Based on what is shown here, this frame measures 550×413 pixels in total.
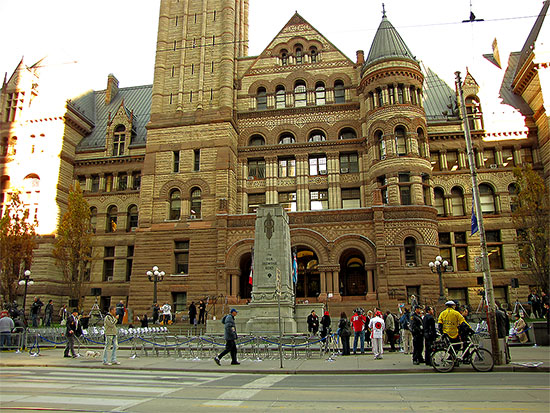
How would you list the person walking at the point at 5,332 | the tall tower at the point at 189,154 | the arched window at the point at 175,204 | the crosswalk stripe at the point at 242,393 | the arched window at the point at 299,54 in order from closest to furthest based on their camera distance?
the crosswalk stripe at the point at 242,393 < the person walking at the point at 5,332 < the tall tower at the point at 189,154 < the arched window at the point at 175,204 < the arched window at the point at 299,54

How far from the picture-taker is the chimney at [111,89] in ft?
171

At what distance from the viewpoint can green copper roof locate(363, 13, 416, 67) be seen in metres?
37.9

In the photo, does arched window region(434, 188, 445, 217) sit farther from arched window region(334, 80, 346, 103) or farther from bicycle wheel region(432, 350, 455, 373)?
bicycle wheel region(432, 350, 455, 373)

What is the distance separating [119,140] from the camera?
45.8 m

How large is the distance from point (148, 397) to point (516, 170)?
2898 cm

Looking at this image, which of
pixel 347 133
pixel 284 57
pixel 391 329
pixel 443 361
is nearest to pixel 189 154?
pixel 284 57

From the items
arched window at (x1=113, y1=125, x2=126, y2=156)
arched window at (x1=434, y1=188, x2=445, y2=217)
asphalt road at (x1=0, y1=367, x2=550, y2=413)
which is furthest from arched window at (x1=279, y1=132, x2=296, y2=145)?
asphalt road at (x1=0, y1=367, x2=550, y2=413)

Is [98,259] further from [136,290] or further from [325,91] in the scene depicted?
[325,91]

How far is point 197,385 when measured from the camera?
10406mm

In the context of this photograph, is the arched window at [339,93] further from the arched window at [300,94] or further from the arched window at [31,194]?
the arched window at [31,194]

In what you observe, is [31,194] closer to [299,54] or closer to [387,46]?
[299,54]

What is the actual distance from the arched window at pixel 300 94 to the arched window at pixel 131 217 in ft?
59.8

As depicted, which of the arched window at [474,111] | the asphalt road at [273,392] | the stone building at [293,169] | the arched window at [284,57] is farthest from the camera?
the arched window at [284,57]

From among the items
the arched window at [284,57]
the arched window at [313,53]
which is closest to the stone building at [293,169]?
the arched window at [284,57]
